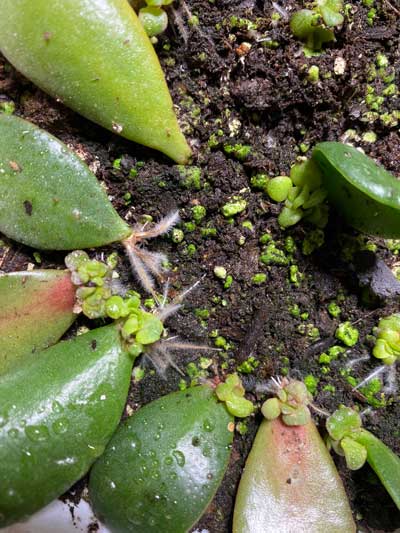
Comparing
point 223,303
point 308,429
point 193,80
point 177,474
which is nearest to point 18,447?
point 177,474

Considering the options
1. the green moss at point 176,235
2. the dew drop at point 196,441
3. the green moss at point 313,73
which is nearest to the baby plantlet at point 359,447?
the dew drop at point 196,441

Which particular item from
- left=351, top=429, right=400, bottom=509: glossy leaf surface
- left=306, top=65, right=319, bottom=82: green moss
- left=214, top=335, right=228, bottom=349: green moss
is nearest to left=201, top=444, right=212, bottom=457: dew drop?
left=214, top=335, right=228, bottom=349: green moss

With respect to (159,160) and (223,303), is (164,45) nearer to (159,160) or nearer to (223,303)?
(159,160)

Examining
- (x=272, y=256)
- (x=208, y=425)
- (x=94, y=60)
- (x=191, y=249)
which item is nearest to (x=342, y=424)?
(x=208, y=425)

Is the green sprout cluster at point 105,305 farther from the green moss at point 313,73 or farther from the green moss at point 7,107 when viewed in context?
the green moss at point 313,73

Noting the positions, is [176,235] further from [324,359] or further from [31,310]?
[324,359]

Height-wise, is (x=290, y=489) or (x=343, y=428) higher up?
(x=343, y=428)

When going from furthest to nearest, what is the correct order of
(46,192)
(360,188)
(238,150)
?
(238,150), (46,192), (360,188)
